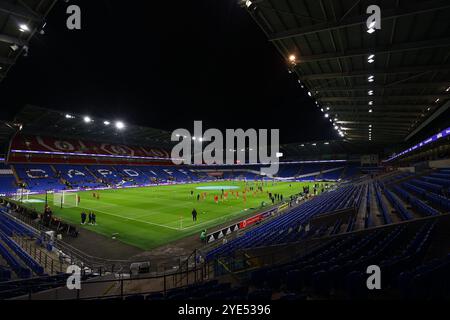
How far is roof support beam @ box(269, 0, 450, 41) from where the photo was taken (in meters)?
8.45

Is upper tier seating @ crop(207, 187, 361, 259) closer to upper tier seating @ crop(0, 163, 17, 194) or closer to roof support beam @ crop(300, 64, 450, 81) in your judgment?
roof support beam @ crop(300, 64, 450, 81)

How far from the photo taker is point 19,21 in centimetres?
1061

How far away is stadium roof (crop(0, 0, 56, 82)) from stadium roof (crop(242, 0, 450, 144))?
8497mm

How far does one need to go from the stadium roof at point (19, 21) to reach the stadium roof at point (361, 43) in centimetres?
850

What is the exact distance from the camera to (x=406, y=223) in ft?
34.5

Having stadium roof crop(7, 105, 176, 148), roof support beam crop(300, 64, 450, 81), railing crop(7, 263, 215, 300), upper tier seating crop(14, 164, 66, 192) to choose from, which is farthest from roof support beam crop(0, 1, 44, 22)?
upper tier seating crop(14, 164, 66, 192)

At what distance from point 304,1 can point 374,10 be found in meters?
2.63

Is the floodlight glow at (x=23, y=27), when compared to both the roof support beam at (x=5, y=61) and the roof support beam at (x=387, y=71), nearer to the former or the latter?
the roof support beam at (x=5, y=61)

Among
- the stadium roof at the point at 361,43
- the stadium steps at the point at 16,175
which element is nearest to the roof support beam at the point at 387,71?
the stadium roof at the point at 361,43

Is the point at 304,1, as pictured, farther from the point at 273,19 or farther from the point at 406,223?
the point at 406,223

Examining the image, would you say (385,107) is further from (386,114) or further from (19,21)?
(19,21)

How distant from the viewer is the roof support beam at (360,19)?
845 centimetres

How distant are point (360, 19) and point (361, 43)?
279 cm
